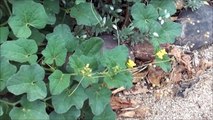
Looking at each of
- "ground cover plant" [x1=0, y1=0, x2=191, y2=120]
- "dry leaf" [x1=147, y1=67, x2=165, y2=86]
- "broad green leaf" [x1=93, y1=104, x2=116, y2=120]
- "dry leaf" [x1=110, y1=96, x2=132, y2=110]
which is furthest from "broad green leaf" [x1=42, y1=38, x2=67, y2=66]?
"dry leaf" [x1=147, y1=67, x2=165, y2=86]

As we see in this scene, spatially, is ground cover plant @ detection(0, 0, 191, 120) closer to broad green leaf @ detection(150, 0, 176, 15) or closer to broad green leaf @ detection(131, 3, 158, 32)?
broad green leaf @ detection(131, 3, 158, 32)

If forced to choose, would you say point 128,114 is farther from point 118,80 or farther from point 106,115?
point 118,80

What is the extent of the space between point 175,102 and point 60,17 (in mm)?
801

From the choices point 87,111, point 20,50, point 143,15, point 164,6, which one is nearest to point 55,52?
point 20,50

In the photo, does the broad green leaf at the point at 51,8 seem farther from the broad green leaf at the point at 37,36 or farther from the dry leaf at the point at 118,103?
the dry leaf at the point at 118,103

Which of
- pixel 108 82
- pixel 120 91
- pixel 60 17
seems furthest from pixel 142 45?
pixel 108 82

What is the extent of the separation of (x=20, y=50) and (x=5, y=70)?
0.11 m

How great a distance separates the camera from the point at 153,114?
2.74 meters

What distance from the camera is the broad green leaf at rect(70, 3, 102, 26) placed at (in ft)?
8.03

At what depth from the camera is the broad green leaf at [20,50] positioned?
2.13 meters

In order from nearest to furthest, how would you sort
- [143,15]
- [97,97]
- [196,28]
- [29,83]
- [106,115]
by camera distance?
[29,83] → [97,97] → [106,115] → [143,15] → [196,28]

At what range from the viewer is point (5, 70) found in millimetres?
2119

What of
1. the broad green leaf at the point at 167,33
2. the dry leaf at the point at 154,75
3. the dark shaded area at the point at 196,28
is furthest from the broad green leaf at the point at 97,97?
the dark shaded area at the point at 196,28

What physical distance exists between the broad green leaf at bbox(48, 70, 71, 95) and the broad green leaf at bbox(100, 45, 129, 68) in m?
0.18
